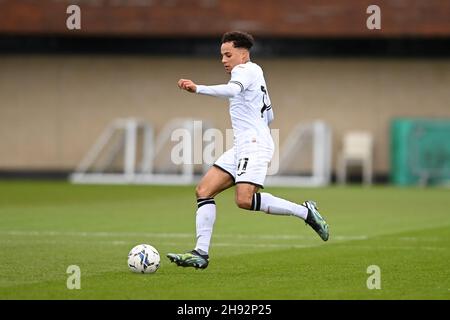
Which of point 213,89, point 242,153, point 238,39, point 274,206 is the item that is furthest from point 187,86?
point 274,206

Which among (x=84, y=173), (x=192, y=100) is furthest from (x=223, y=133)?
(x=84, y=173)

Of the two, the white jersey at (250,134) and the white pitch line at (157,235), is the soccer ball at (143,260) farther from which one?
the white pitch line at (157,235)

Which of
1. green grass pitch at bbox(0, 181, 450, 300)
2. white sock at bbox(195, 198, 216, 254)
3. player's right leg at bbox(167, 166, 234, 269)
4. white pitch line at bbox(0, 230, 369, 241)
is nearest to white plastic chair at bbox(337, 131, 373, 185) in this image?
green grass pitch at bbox(0, 181, 450, 300)

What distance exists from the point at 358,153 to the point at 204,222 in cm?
1979

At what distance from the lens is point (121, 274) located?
11938 mm

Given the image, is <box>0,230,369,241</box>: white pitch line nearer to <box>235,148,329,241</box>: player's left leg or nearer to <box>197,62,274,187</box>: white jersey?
<box>235,148,329,241</box>: player's left leg

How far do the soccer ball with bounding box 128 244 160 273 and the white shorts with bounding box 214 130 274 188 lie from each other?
1.29 meters

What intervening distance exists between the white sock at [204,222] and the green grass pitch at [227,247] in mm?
274

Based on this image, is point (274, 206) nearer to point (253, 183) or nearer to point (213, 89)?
point (253, 183)

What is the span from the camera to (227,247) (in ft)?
50.0

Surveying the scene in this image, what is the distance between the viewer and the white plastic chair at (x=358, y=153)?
31.9 m

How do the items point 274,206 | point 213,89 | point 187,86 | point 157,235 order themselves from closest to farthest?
point 187,86 < point 213,89 < point 274,206 < point 157,235

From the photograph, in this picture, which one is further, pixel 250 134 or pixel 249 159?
pixel 250 134

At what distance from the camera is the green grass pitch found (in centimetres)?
1076
